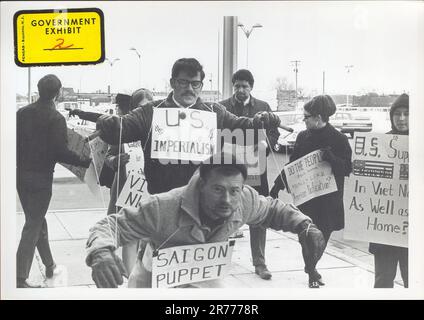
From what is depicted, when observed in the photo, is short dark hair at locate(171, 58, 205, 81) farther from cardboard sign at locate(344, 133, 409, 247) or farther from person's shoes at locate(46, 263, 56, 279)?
person's shoes at locate(46, 263, 56, 279)

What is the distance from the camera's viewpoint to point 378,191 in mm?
4199

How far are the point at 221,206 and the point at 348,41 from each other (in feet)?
3.52

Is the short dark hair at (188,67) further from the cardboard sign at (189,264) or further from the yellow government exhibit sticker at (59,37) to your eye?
the cardboard sign at (189,264)

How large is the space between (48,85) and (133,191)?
0.70 meters

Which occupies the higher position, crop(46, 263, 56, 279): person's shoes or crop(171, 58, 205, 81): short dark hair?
crop(171, 58, 205, 81): short dark hair

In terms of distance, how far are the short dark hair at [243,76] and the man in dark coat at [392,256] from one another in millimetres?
744

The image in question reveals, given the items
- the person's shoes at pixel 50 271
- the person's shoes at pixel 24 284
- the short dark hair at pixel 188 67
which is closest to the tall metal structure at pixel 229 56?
the short dark hair at pixel 188 67

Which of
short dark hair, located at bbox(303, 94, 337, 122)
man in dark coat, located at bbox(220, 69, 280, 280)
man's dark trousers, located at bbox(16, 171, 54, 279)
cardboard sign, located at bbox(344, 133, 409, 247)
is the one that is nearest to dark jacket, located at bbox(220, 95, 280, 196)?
man in dark coat, located at bbox(220, 69, 280, 280)

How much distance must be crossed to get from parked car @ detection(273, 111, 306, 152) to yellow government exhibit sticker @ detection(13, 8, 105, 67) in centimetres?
100

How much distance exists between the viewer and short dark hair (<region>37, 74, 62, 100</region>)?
4.07m
